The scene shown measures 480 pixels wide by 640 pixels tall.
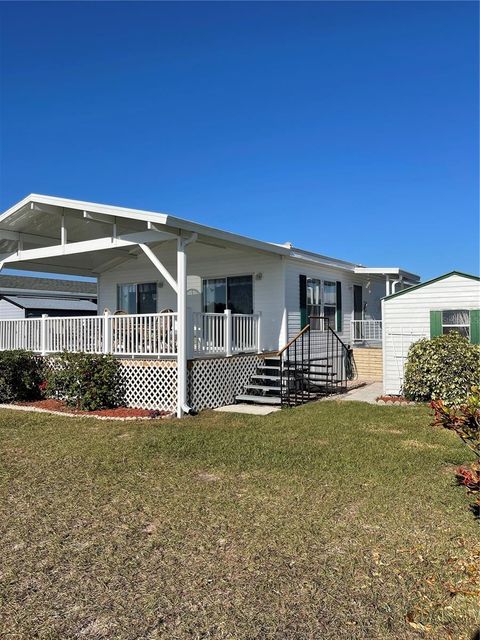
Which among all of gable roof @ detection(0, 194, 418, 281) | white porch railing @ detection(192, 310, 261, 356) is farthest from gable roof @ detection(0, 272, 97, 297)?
white porch railing @ detection(192, 310, 261, 356)

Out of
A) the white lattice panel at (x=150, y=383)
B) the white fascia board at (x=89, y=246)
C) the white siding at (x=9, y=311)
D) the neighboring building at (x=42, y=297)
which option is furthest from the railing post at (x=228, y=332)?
the white siding at (x=9, y=311)

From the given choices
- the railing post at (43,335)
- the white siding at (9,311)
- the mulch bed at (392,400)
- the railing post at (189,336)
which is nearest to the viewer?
the railing post at (189,336)

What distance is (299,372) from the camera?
1153 centimetres

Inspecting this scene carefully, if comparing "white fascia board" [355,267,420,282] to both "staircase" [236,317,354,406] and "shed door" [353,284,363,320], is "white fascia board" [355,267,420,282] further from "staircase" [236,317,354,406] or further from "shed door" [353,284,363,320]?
"staircase" [236,317,354,406]

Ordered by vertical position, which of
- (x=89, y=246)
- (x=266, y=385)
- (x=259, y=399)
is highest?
(x=89, y=246)

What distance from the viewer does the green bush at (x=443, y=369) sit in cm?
967

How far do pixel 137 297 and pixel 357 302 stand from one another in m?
7.14

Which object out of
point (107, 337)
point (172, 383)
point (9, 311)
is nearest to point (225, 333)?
point (172, 383)

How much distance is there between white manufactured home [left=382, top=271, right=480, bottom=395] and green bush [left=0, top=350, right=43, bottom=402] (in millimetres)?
8256

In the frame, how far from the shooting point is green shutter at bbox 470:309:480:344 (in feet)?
34.1

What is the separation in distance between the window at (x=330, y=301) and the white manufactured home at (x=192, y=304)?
0.05 m

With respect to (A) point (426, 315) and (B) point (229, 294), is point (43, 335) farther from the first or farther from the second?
(A) point (426, 315)

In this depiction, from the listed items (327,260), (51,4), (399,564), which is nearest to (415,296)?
(327,260)

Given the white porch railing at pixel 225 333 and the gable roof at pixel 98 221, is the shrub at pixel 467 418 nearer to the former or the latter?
the gable roof at pixel 98 221
